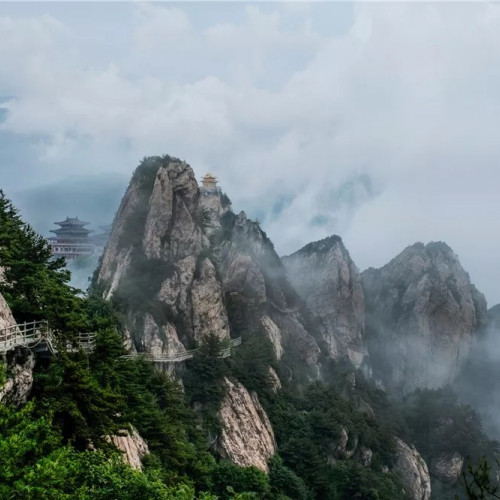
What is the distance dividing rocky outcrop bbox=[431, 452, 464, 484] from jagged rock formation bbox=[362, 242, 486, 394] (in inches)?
1159

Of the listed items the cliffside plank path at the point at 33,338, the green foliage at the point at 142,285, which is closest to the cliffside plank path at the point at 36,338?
the cliffside plank path at the point at 33,338

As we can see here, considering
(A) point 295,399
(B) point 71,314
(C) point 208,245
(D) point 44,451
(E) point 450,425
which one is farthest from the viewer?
(E) point 450,425

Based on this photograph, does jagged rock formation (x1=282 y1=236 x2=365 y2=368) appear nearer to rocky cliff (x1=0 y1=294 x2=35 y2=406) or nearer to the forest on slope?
the forest on slope

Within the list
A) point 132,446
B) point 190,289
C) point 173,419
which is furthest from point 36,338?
point 190,289

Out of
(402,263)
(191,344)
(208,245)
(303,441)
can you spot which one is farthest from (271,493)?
(402,263)

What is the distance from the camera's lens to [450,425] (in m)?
78.4

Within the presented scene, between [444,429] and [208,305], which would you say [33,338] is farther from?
[444,429]

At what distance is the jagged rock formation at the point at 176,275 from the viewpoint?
55031 mm

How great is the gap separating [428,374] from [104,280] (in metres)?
65.3

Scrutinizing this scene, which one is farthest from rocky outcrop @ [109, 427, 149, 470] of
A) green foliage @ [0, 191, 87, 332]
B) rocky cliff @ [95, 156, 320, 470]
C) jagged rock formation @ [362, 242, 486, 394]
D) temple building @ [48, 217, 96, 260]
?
jagged rock formation @ [362, 242, 486, 394]

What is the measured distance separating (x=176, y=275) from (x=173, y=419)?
21232 mm

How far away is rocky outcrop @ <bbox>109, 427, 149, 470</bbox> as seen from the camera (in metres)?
26.5

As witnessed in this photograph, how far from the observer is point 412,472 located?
65375mm

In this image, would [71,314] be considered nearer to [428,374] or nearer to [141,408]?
[141,408]
